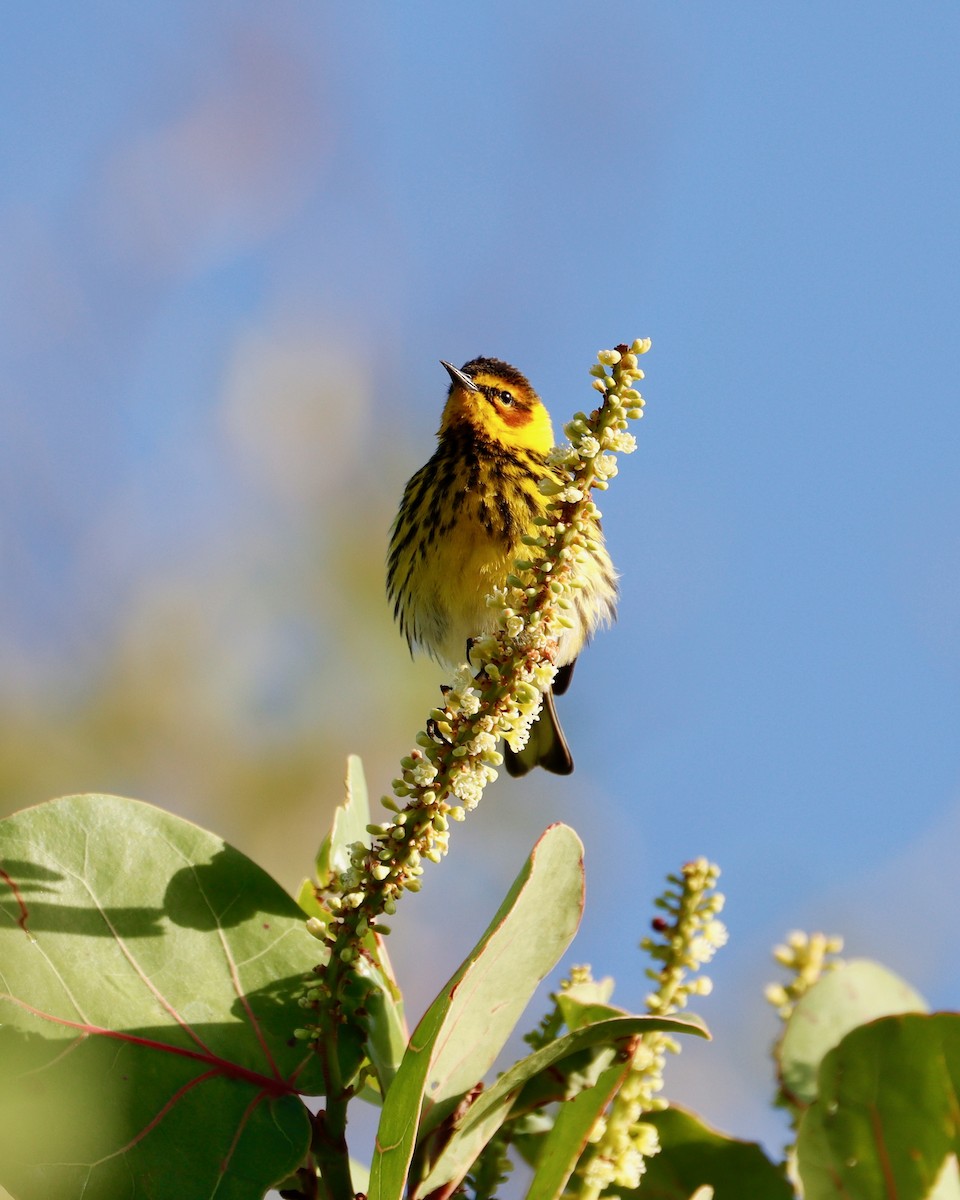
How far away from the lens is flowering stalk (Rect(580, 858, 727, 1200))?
1656 millimetres

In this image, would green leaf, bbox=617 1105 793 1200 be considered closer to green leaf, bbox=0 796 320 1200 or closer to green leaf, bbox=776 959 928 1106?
green leaf, bbox=776 959 928 1106

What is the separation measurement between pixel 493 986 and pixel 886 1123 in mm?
501

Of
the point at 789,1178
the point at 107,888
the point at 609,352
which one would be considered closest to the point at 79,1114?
the point at 107,888

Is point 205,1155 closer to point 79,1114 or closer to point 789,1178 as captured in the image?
point 79,1114

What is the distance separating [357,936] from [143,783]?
4.73m

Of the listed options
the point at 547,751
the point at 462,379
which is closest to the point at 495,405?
the point at 462,379

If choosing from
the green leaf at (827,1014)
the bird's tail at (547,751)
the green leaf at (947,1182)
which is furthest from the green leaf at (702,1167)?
the bird's tail at (547,751)

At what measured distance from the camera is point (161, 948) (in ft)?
5.43

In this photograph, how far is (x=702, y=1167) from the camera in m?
1.85

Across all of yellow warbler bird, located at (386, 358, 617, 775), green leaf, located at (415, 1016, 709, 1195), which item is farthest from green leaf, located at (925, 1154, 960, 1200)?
yellow warbler bird, located at (386, 358, 617, 775)

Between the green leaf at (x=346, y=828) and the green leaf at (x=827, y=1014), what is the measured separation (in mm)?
661

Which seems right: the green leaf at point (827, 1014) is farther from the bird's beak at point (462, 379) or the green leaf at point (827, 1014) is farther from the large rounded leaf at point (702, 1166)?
the bird's beak at point (462, 379)

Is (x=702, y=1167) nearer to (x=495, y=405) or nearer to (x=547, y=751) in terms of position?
(x=547, y=751)

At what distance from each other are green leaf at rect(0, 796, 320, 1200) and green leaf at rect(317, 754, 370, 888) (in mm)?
112
